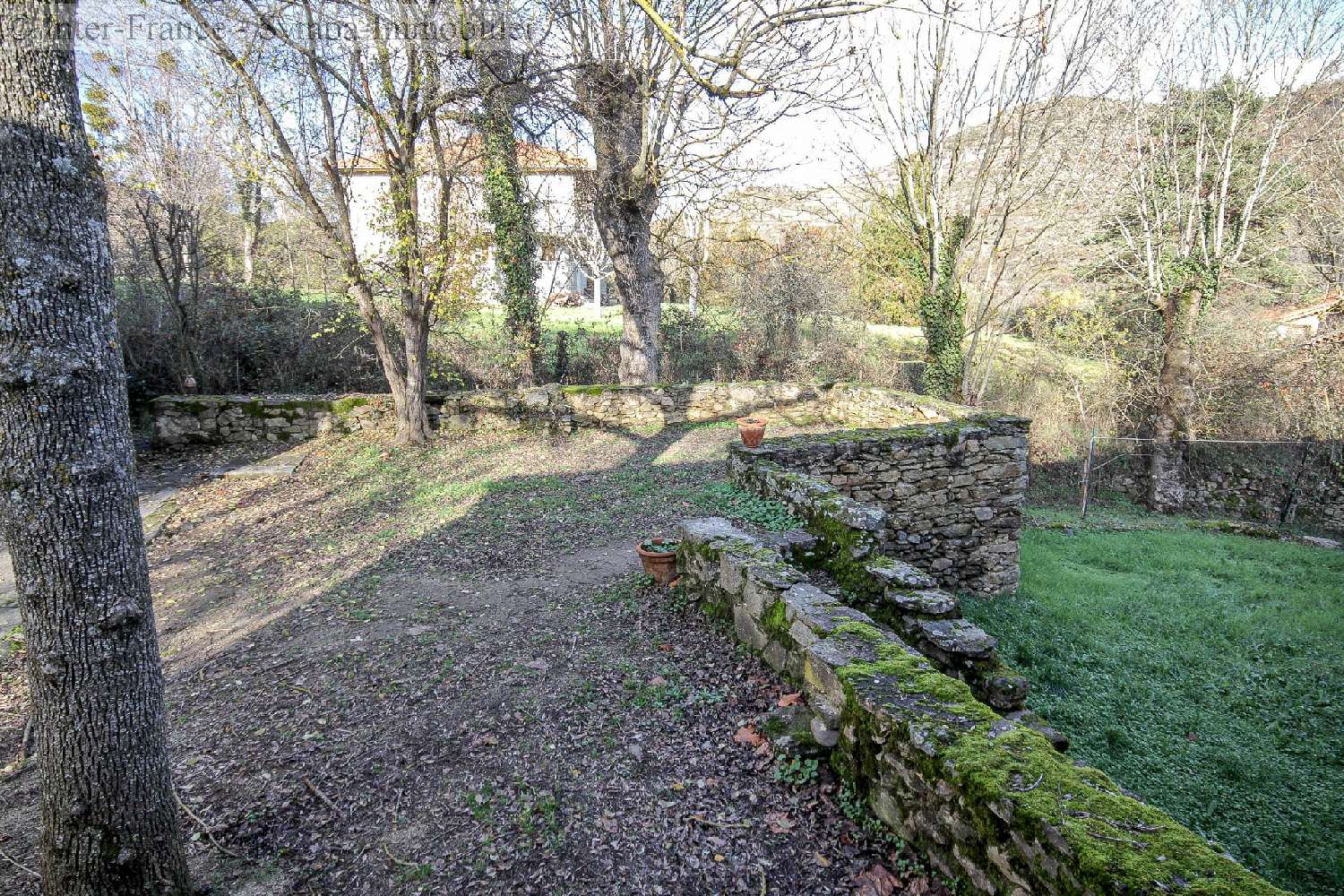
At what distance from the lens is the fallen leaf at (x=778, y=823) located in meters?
2.85

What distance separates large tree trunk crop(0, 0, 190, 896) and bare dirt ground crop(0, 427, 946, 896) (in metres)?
0.55

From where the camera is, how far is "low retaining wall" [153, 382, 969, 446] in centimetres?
1091

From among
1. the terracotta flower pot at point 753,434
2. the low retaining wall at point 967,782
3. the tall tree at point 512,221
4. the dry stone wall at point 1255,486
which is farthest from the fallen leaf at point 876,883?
the dry stone wall at point 1255,486

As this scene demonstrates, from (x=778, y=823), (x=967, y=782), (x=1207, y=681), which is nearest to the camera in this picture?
(x=967, y=782)

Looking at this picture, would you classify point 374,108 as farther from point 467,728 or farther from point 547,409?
point 467,728

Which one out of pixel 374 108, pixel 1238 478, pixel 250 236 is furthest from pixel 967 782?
pixel 250 236

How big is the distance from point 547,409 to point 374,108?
529 centimetres

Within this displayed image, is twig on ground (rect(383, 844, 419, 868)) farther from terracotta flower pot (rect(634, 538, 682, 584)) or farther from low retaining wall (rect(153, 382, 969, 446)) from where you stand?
low retaining wall (rect(153, 382, 969, 446))

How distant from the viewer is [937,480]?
8.15 metres

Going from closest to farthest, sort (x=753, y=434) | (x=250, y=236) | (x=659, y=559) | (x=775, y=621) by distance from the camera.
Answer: (x=775, y=621) → (x=659, y=559) → (x=753, y=434) → (x=250, y=236)

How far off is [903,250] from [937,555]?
764 centimetres

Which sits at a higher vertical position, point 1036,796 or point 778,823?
point 1036,796

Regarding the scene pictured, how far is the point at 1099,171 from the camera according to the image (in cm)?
1298

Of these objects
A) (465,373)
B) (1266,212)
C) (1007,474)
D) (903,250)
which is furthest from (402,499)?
(1266,212)
